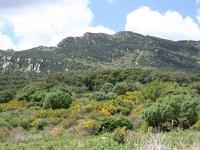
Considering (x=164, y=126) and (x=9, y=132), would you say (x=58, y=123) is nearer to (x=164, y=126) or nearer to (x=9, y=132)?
(x=9, y=132)

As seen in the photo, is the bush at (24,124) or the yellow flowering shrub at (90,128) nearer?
the yellow flowering shrub at (90,128)

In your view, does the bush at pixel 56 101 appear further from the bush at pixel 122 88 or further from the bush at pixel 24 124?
the bush at pixel 122 88

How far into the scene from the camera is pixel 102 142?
85.9ft

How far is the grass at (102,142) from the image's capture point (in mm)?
15387

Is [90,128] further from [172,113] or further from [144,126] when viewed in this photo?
[172,113]

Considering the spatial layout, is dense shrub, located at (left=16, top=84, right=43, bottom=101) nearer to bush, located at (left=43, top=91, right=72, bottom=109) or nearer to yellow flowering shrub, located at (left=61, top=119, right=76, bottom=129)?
bush, located at (left=43, top=91, right=72, bottom=109)

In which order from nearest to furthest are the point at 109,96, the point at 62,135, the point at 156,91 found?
the point at 62,135
the point at 156,91
the point at 109,96

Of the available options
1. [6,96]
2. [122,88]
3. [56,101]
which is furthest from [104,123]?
[6,96]

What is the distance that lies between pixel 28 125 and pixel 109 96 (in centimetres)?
2615

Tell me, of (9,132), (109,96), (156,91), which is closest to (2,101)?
(109,96)

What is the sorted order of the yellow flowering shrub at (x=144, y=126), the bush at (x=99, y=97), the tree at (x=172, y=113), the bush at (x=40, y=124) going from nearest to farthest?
the yellow flowering shrub at (x=144, y=126)
the tree at (x=172, y=113)
the bush at (x=40, y=124)
the bush at (x=99, y=97)

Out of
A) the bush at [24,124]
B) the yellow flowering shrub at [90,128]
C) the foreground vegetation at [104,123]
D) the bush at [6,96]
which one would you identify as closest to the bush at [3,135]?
the foreground vegetation at [104,123]

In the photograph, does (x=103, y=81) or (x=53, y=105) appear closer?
(x=53, y=105)

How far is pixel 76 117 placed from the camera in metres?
46.5
